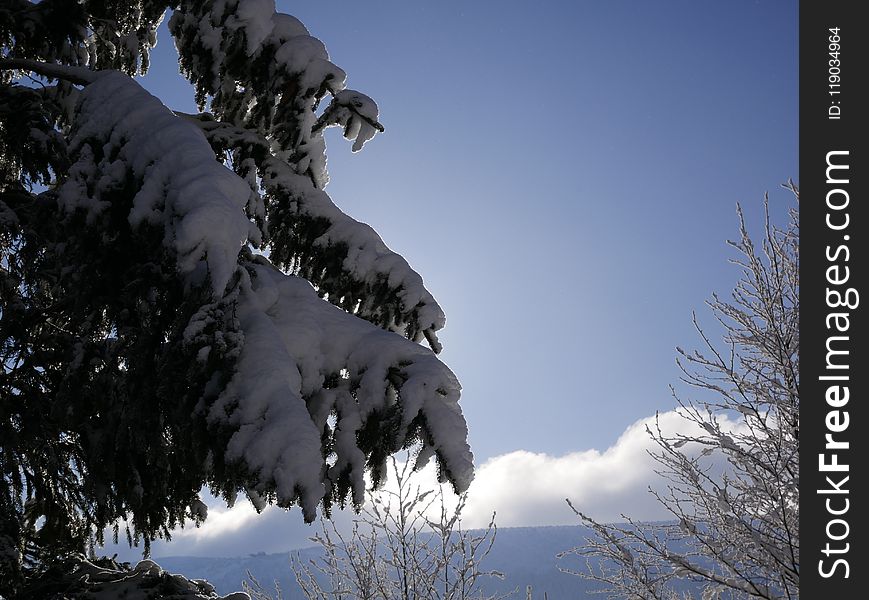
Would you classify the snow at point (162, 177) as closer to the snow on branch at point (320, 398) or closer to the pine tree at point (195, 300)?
the pine tree at point (195, 300)

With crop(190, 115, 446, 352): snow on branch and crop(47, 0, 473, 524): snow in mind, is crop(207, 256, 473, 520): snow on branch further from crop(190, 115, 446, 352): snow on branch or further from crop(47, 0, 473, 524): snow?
crop(190, 115, 446, 352): snow on branch

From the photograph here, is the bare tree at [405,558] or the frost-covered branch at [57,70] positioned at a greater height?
the frost-covered branch at [57,70]

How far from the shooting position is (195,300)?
2209 mm

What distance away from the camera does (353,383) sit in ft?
8.70

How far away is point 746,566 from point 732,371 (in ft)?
7.07

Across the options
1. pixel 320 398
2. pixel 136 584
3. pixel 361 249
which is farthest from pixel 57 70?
pixel 136 584
